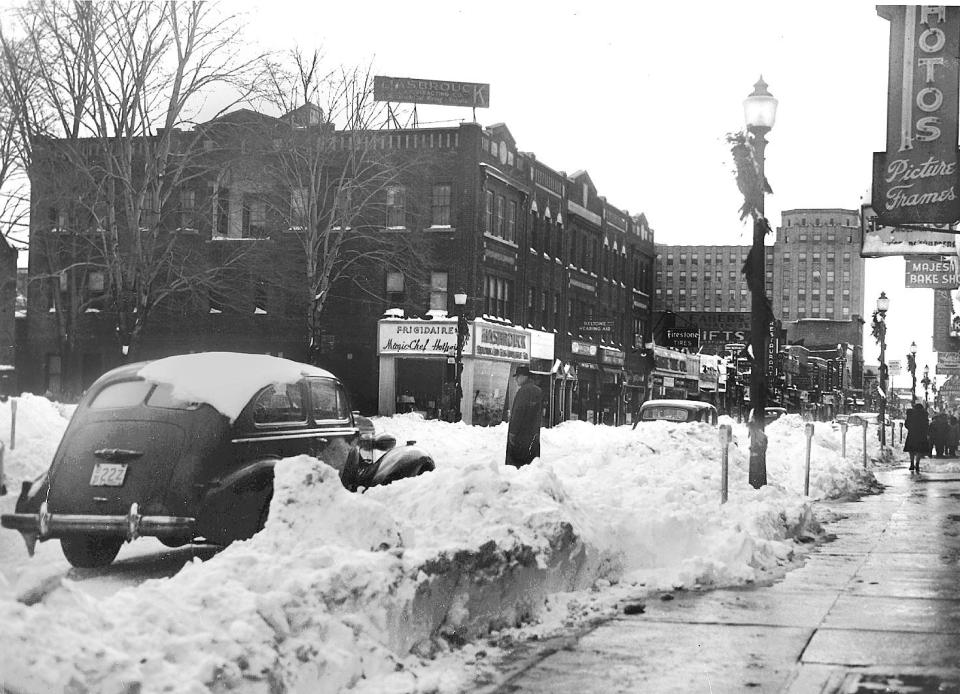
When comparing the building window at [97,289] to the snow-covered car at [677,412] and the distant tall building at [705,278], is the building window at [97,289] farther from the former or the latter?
the distant tall building at [705,278]

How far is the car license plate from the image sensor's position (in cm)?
823

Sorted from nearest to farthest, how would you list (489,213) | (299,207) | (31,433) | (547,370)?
(31,433) → (299,207) → (489,213) → (547,370)

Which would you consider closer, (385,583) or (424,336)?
(385,583)

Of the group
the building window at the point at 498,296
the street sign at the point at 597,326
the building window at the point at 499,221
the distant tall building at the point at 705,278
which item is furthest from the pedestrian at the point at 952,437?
the distant tall building at the point at 705,278

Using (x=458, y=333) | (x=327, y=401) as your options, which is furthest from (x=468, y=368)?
(x=327, y=401)

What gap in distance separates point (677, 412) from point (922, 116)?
55.4 feet

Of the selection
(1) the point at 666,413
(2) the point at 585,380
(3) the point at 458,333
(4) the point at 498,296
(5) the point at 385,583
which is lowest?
(5) the point at 385,583

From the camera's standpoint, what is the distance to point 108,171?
8.04 m

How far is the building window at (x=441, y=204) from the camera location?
137 feet

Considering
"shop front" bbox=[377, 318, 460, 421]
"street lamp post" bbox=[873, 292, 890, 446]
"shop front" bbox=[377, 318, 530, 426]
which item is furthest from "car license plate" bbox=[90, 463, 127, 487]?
"street lamp post" bbox=[873, 292, 890, 446]

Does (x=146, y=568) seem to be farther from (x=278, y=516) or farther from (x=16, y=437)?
(x=278, y=516)

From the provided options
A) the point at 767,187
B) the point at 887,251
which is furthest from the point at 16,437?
the point at 887,251

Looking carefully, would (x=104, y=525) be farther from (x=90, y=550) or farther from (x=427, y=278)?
(x=427, y=278)

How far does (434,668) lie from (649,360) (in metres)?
59.0
